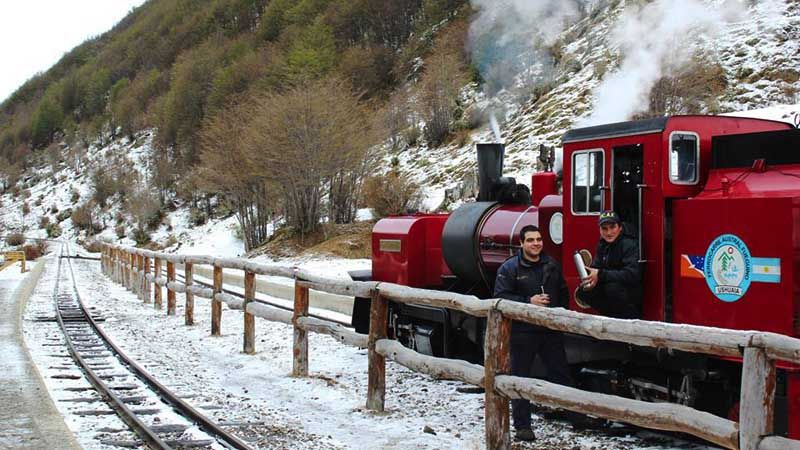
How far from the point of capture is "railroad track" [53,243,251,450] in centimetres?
658

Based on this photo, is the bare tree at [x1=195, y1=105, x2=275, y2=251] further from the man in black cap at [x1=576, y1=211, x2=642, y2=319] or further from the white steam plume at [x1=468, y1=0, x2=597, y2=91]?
the man in black cap at [x1=576, y1=211, x2=642, y2=319]

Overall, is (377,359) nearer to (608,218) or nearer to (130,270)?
(608,218)

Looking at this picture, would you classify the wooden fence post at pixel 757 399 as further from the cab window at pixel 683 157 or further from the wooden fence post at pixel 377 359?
the wooden fence post at pixel 377 359

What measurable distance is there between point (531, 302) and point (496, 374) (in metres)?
0.78

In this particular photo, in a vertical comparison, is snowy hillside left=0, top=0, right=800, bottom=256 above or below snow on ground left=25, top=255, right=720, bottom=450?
above

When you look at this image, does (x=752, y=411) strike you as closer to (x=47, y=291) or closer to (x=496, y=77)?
(x=496, y=77)

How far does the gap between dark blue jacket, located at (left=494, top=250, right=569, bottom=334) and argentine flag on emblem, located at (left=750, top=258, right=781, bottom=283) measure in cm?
149

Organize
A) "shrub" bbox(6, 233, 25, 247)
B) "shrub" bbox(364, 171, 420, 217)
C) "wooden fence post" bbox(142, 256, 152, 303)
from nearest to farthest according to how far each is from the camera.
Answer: "wooden fence post" bbox(142, 256, 152, 303), "shrub" bbox(364, 171, 420, 217), "shrub" bbox(6, 233, 25, 247)

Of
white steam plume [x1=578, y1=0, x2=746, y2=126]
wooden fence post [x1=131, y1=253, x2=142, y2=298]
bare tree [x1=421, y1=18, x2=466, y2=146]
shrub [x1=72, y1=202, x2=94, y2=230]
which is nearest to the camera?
white steam plume [x1=578, y1=0, x2=746, y2=126]

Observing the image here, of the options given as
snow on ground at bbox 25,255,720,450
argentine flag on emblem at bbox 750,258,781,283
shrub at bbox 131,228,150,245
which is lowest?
snow on ground at bbox 25,255,720,450

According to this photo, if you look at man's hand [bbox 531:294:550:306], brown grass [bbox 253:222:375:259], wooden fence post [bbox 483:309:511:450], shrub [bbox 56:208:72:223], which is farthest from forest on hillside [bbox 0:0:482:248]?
wooden fence post [bbox 483:309:511:450]

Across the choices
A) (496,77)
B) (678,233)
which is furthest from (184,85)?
(678,233)

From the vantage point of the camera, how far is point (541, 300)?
21.3 feet

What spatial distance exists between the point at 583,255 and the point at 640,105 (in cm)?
482
